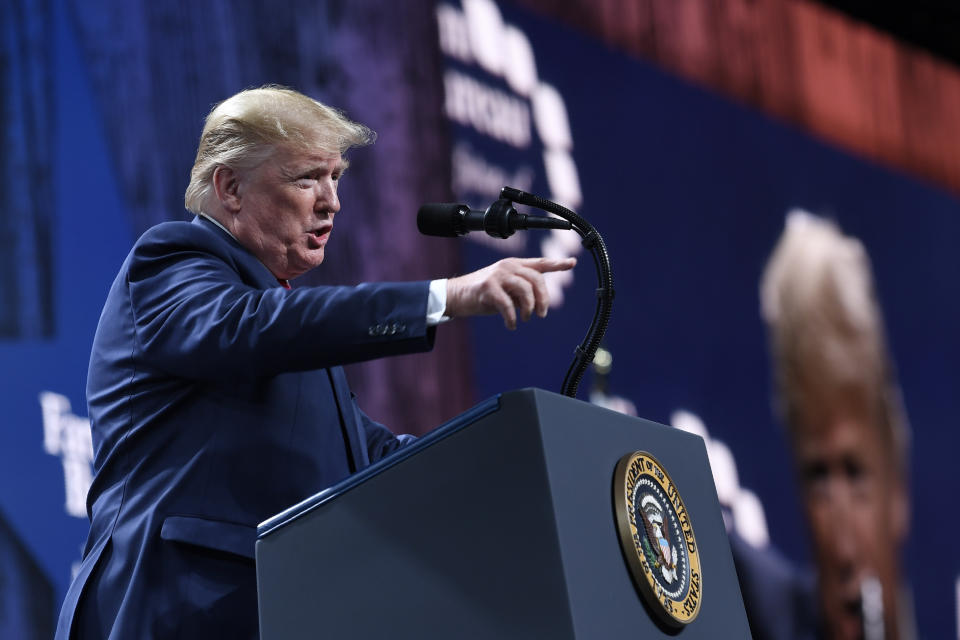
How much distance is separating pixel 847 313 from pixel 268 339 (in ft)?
15.1

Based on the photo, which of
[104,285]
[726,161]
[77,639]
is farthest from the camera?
[726,161]

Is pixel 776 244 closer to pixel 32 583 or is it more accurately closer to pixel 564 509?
pixel 32 583

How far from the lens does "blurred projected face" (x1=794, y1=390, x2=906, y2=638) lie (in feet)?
16.2

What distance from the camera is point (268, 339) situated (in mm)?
1330

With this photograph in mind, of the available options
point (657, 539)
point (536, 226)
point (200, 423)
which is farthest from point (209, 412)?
point (657, 539)

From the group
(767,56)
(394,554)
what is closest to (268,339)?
(394,554)

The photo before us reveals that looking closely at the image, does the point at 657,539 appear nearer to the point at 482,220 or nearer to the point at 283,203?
the point at 482,220

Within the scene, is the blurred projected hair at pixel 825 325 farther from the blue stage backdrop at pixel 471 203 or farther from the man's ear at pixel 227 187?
the man's ear at pixel 227 187

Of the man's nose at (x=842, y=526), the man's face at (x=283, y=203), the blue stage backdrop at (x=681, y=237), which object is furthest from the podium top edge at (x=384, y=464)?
the man's nose at (x=842, y=526)

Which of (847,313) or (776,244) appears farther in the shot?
(847,313)

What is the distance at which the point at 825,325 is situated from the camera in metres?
5.32

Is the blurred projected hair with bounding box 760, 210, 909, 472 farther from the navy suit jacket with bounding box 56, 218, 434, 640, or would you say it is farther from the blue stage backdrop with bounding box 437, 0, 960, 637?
the navy suit jacket with bounding box 56, 218, 434, 640

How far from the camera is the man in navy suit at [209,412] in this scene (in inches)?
52.2

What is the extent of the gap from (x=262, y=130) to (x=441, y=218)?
34 cm
